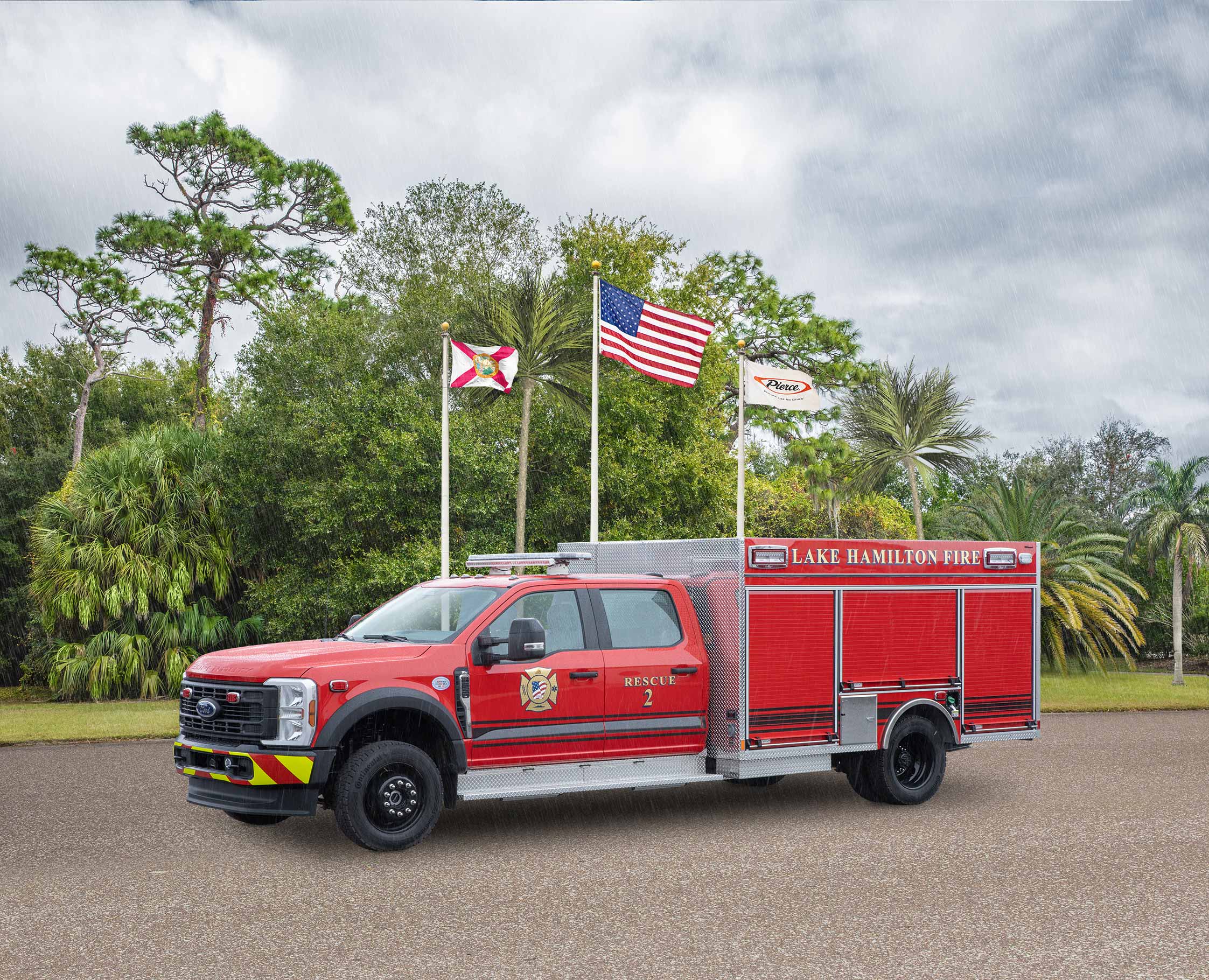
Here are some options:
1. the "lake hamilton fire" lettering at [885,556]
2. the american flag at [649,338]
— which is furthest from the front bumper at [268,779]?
the american flag at [649,338]

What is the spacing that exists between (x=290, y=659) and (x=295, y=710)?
444 millimetres

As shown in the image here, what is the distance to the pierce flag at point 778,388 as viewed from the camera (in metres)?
18.9

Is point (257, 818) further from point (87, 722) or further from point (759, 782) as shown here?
point (87, 722)

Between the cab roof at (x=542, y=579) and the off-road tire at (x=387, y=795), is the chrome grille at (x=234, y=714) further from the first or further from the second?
the cab roof at (x=542, y=579)

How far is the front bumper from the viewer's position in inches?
328

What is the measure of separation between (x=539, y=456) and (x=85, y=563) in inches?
383

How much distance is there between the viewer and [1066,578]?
27.6 meters

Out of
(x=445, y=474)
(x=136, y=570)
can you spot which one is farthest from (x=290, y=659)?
(x=136, y=570)

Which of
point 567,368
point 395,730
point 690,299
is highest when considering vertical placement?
point 690,299

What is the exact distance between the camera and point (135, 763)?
13.2 m

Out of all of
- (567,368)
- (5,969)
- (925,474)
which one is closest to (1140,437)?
(925,474)

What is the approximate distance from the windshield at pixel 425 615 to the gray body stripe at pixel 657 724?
4.54 feet

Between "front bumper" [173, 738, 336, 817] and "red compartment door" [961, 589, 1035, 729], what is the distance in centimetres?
599

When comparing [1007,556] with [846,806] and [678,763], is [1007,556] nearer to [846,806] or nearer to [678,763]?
[846,806]
